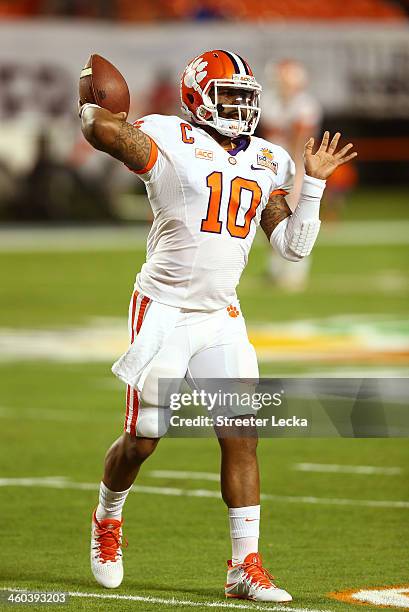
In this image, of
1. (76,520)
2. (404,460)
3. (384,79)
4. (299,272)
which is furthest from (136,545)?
(384,79)

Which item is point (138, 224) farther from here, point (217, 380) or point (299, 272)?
point (217, 380)

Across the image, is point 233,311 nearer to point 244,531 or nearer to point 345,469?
point 244,531

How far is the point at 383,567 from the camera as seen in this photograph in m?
6.32

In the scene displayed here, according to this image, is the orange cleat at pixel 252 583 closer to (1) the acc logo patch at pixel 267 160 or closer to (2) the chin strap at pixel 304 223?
(2) the chin strap at pixel 304 223

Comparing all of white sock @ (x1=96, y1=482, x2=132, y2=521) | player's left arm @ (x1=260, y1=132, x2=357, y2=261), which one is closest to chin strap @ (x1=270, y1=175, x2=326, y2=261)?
player's left arm @ (x1=260, y1=132, x2=357, y2=261)

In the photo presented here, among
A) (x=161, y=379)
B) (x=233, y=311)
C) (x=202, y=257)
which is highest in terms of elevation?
(x=202, y=257)

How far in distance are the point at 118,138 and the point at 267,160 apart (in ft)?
2.27

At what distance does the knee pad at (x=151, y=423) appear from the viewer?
592 cm

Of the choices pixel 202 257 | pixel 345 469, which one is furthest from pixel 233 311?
pixel 345 469

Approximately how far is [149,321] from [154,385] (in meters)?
0.26

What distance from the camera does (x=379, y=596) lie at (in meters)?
5.77

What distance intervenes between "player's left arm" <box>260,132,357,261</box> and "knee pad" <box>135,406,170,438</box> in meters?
0.84

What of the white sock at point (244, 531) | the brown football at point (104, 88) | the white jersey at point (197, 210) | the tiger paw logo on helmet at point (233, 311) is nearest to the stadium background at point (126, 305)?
the white sock at point (244, 531)

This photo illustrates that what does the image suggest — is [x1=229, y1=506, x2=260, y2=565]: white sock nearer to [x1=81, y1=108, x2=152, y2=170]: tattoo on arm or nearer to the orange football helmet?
[x1=81, y1=108, x2=152, y2=170]: tattoo on arm
